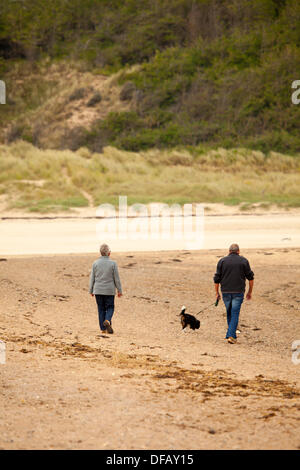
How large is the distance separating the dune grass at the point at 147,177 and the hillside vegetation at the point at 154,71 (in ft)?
11.1

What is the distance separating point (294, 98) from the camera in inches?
1602

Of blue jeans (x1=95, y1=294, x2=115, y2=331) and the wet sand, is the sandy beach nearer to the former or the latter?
blue jeans (x1=95, y1=294, x2=115, y2=331)

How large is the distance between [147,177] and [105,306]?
21679 millimetres
